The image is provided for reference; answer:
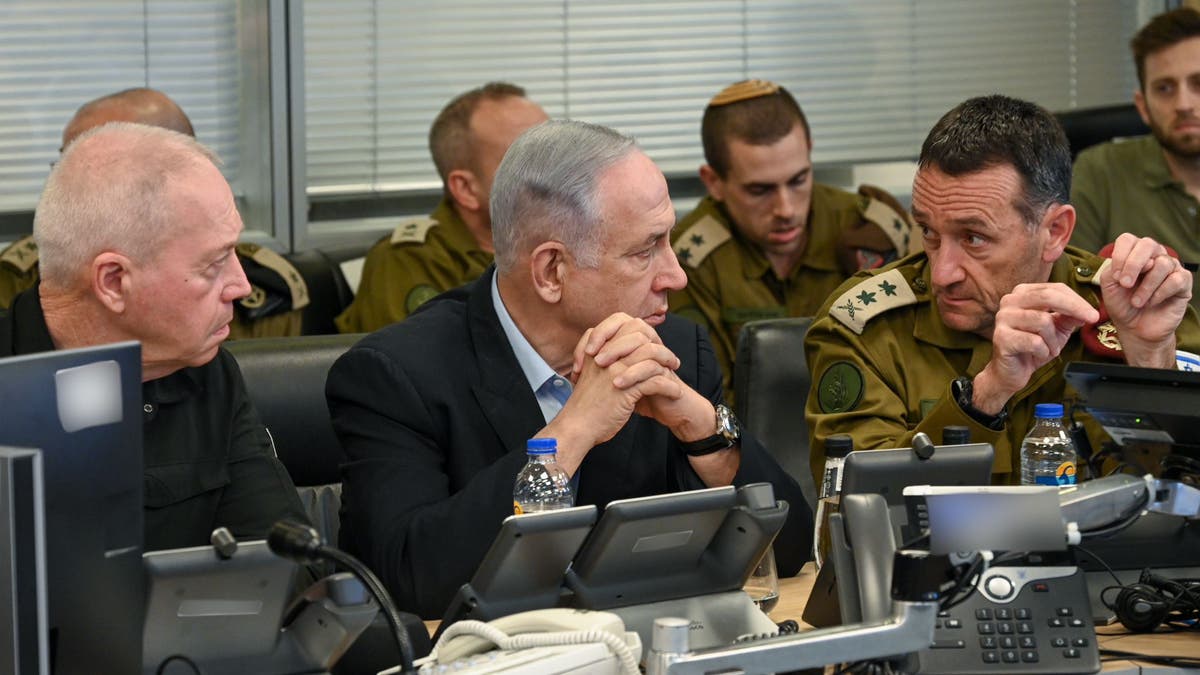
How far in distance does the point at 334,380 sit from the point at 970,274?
3.46 ft

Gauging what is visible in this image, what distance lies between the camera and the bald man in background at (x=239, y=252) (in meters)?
4.27

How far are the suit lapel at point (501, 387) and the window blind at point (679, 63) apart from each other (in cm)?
267

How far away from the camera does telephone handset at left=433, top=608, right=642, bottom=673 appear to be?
5.40 feet

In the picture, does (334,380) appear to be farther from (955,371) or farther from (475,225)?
(475,225)

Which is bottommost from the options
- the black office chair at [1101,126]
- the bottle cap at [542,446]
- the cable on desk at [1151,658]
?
the cable on desk at [1151,658]

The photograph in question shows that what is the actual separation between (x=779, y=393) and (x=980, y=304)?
45 centimetres

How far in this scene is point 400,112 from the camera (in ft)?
17.0

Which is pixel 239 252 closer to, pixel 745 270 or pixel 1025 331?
pixel 745 270

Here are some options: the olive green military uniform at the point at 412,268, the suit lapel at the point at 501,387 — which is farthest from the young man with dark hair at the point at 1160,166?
the suit lapel at the point at 501,387

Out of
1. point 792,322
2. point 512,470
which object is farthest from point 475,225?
point 512,470

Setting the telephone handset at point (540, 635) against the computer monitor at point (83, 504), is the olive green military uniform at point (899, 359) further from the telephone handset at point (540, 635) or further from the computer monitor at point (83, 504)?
the computer monitor at point (83, 504)

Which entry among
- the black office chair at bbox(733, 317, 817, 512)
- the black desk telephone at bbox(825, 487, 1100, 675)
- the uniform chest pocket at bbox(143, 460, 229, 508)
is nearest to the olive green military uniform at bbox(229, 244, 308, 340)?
the black office chair at bbox(733, 317, 817, 512)

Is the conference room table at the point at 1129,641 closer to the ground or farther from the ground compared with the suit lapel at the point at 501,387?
closer to the ground

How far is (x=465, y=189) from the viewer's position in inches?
187
